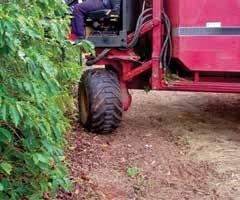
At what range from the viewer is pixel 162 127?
20.9 ft

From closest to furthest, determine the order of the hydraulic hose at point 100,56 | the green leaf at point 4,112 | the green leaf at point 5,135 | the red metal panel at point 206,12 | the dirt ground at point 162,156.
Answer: the green leaf at point 4,112
the green leaf at point 5,135
the dirt ground at point 162,156
the red metal panel at point 206,12
the hydraulic hose at point 100,56

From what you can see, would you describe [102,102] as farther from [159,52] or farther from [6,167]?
[6,167]

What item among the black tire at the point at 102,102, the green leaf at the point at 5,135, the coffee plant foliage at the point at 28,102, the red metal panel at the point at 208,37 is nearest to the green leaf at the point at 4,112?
the coffee plant foliage at the point at 28,102

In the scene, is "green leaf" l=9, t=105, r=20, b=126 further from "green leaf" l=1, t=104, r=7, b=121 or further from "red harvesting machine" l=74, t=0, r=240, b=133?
"red harvesting machine" l=74, t=0, r=240, b=133

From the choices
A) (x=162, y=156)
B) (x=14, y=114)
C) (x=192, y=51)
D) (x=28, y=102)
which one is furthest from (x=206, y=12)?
(x=14, y=114)

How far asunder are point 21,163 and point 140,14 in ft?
11.4

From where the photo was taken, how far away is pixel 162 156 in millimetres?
5223

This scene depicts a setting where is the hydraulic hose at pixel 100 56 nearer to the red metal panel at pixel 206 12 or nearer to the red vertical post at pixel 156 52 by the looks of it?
the red vertical post at pixel 156 52

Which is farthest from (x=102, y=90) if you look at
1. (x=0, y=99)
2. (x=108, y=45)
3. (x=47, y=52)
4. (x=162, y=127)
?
(x=0, y=99)

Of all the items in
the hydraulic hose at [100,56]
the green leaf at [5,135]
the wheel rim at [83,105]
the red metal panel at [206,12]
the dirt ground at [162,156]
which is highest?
the red metal panel at [206,12]

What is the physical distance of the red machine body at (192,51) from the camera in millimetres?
5543

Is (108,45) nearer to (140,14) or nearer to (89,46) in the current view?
(140,14)

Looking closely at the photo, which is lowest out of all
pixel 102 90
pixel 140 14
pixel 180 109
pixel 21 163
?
pixel 180 109

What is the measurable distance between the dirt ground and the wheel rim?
144 mm
